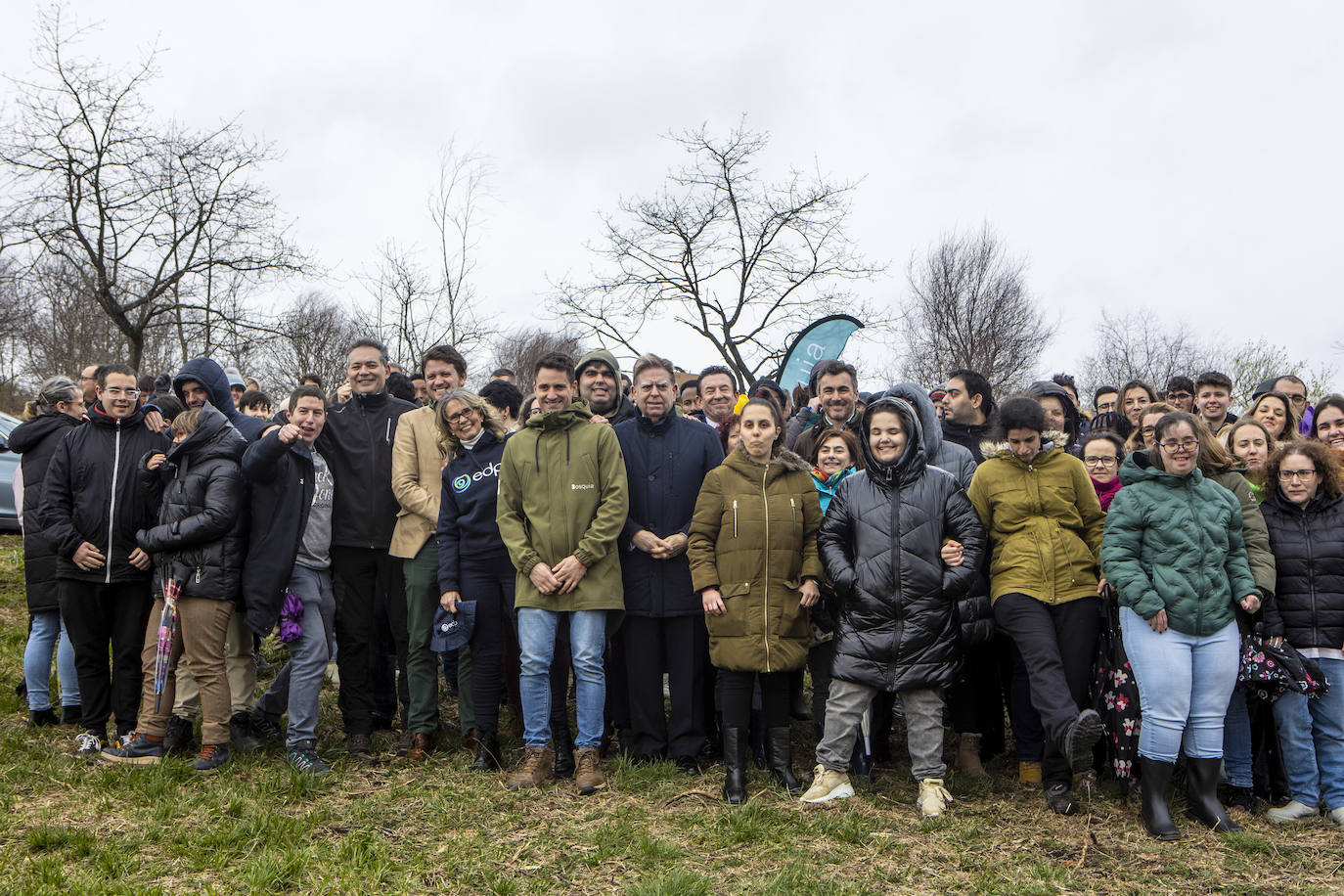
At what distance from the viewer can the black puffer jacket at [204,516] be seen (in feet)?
16.8

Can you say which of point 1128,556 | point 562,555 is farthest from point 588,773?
point 1128,556

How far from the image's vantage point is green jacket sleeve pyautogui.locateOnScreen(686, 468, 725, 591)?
5.01 meters

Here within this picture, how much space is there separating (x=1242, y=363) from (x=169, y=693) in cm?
2972

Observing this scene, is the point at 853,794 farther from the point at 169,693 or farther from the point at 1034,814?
the point at 169,693

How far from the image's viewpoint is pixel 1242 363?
27375 millimetres

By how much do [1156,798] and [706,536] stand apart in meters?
2.53

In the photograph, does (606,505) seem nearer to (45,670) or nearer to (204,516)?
(204,516)

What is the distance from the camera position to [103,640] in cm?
562

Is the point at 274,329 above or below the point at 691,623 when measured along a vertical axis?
above

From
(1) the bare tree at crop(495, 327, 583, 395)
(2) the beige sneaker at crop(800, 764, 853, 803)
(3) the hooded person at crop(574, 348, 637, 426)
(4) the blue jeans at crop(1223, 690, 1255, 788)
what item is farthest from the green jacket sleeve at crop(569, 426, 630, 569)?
(1) the bare tree at crop(495, 327, 583, 395)

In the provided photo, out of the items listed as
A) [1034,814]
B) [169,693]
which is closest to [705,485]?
[1034,814]

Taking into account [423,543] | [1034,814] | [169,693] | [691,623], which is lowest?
[1034,814]

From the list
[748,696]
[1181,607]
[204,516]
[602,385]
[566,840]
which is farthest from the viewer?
[602,385]

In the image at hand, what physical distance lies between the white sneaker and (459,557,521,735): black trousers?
12.2 feet
